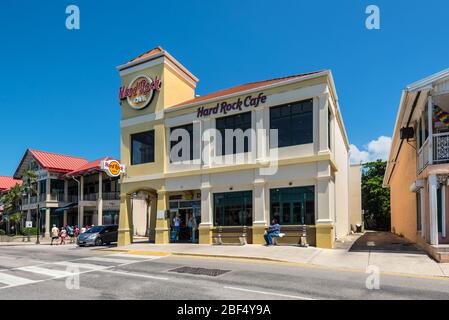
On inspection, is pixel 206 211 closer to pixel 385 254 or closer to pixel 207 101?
pixel 207 101

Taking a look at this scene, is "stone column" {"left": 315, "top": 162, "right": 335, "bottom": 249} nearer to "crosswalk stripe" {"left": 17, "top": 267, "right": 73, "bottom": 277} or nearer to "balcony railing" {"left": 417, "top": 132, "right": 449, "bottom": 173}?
"balcony railing" {"left": 417, "top": 132, "right": 449, "bottom": 173}

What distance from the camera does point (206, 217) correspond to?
2084cm

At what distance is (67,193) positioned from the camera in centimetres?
4269

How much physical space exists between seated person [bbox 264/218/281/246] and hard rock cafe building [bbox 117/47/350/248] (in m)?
0.51

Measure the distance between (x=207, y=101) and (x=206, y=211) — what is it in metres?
6.14

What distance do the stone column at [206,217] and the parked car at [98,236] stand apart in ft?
25.3

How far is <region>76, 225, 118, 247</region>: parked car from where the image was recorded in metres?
24.2

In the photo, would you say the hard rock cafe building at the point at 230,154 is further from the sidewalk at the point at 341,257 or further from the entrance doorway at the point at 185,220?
the sidewalk at the point at 341,257

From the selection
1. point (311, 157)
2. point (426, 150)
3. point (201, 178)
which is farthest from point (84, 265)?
point (426, 150)

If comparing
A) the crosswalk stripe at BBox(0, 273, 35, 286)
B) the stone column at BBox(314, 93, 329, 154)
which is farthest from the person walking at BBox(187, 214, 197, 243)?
the crosswalk stripe at BBox(0, 273, 35, 286)

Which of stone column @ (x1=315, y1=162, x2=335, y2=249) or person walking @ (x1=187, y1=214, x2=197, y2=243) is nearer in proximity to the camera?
stone column @ (x1=315, y1=162, x2=335, y2=249)

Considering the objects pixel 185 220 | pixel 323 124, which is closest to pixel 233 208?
pixel 185 220

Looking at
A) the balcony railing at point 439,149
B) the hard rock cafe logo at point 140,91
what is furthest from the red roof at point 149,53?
the balcony railing at point 439,149

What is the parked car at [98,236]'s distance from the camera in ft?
79.4
